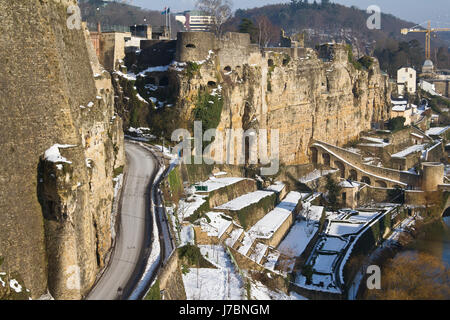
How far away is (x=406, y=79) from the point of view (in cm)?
8894

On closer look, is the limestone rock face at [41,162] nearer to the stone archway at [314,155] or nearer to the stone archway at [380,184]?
the stone archway at [314,155]

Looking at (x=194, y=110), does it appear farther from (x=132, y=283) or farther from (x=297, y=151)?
(x=132, y=283)

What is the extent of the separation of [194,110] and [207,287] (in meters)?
16.6

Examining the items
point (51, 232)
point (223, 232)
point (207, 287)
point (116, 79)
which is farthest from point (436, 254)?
point (51, 232)

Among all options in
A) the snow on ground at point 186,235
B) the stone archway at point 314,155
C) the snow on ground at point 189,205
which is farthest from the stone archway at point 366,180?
the snow on ground at point 186,235

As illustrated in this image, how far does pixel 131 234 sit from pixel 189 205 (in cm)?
704

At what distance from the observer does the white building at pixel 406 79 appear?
288 ft

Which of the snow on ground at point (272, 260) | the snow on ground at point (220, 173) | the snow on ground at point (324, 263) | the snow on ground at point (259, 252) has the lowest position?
the snow on ground at point (324, 263)

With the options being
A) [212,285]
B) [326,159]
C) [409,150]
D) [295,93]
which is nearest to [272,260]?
[212,285]

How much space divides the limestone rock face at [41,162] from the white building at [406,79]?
7509 cm

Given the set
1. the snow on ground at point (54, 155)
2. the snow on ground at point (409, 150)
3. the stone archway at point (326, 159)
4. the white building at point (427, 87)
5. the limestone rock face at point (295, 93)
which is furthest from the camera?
the white building at point (427, 87)

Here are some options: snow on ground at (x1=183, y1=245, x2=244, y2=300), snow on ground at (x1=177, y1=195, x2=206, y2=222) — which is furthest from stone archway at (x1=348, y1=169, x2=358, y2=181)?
snow on ground at (x1=183, y1=245, x2=244, y2=300)

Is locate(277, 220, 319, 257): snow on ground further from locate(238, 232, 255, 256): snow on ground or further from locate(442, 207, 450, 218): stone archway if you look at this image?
→ locate(442, 207, 450, 218): stone archway

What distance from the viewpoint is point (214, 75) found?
39.0 metres
